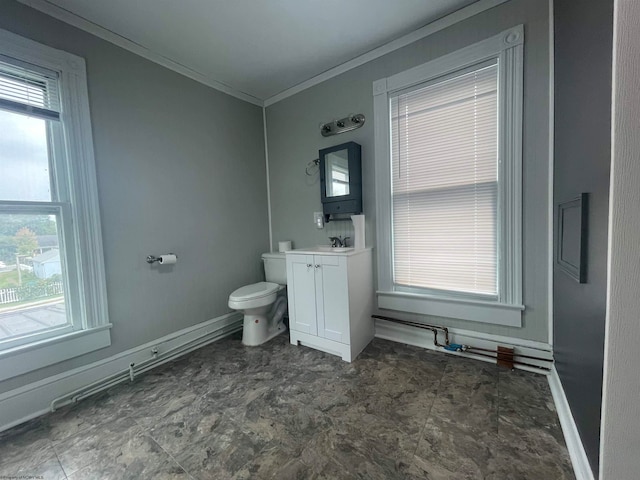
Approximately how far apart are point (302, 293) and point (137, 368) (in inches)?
52.8

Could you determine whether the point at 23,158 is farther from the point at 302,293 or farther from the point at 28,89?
the point at 302,293

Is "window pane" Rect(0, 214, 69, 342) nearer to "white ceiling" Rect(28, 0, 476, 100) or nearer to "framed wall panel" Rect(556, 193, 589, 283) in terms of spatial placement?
"white ceiling" Rect(28, 0, 476, 100)

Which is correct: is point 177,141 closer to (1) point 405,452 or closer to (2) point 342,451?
(2) point 342,451

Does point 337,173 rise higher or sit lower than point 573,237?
higher

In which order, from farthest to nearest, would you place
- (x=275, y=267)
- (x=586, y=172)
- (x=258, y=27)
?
(x=275, y=267), (x=258, y=27), (x=586, y=172)

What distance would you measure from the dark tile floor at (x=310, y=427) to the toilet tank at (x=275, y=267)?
3.06ft

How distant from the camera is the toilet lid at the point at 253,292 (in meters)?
2.16

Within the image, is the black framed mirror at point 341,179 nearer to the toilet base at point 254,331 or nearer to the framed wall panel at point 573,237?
the toilet base at point 254,331

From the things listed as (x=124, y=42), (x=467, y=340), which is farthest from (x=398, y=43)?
(x=467, y=340)

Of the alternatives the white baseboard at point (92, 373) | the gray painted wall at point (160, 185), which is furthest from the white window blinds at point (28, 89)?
the white baseboard at point (92, 373)

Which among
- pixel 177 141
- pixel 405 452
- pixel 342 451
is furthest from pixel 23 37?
pixel 405 452

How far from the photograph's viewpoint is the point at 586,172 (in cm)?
101

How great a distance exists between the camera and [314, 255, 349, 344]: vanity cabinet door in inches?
76.1

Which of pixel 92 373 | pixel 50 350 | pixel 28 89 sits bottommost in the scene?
pixel 92 373
